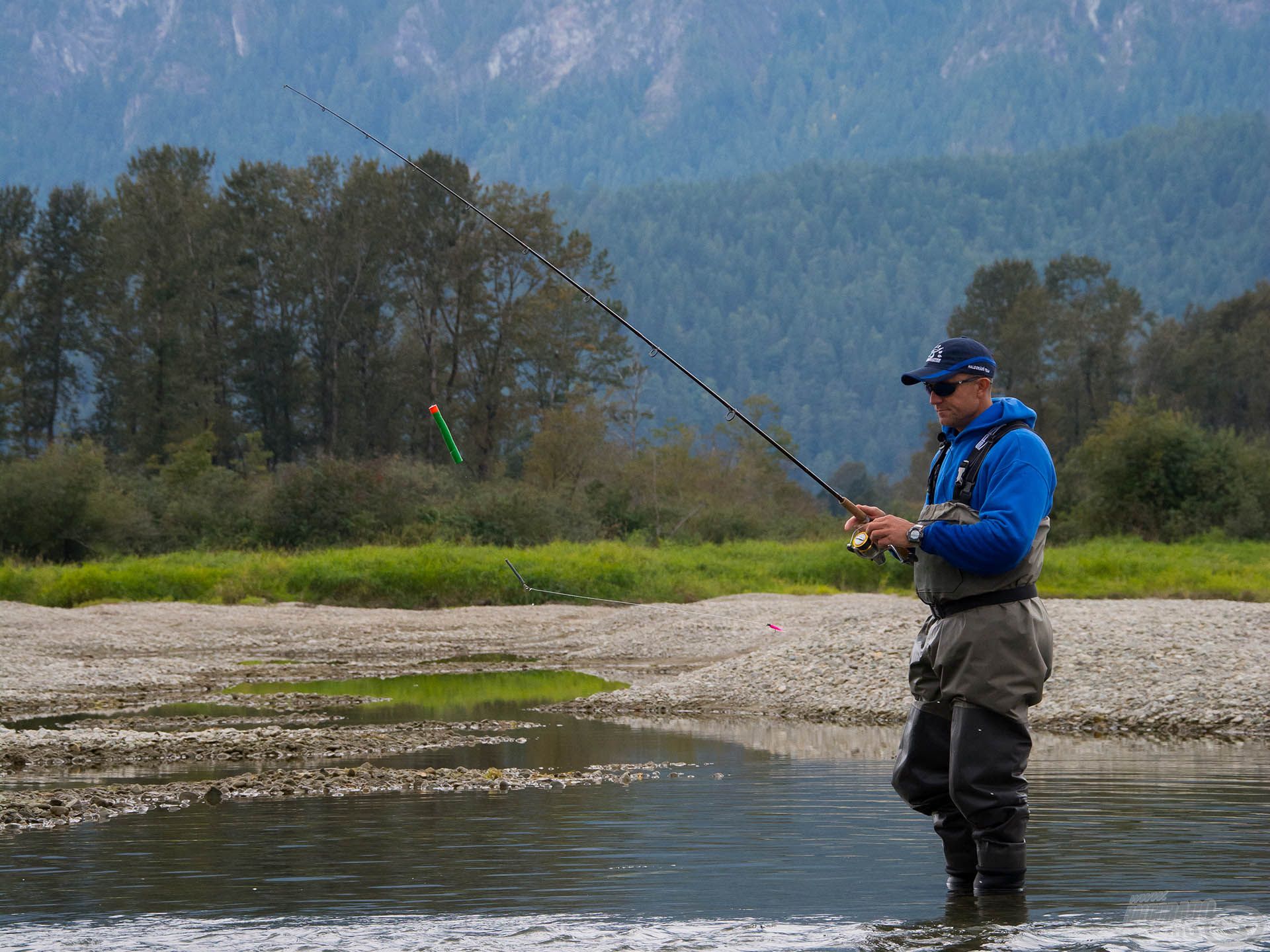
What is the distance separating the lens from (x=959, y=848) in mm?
4949

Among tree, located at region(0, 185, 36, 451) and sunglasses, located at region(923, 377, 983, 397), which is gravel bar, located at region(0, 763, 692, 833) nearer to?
sunglasses, located at region(923, 377, 983, 397)

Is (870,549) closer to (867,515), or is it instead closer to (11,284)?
(867,515)

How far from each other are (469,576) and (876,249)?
136 metres

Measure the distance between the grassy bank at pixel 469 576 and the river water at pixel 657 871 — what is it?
22.2 metres

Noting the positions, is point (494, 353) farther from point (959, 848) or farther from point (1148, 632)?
point (959, 848)

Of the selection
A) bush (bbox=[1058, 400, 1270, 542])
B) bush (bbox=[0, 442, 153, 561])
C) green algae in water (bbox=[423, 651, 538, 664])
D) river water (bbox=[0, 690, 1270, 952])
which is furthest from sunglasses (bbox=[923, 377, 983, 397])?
bush (bbox=[0, 442, 153, 561])

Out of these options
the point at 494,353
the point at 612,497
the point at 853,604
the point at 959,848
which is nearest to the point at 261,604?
the point at 853,604

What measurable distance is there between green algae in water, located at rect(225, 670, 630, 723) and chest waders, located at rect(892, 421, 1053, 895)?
8768 mm

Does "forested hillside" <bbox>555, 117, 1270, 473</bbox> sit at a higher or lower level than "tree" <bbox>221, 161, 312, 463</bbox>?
higher

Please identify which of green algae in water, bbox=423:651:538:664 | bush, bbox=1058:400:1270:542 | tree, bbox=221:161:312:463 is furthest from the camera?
tree, bbox=221:161:312:463

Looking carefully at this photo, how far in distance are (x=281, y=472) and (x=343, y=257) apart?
20063 mm

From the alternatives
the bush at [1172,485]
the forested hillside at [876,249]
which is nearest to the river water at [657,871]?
the bush at [1172,485]

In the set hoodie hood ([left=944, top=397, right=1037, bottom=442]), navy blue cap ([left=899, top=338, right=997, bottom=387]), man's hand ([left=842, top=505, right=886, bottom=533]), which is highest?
navy blue cap ([left=899, top=338, right=997, bottom=387])

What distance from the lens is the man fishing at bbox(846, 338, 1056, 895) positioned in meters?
4.54
